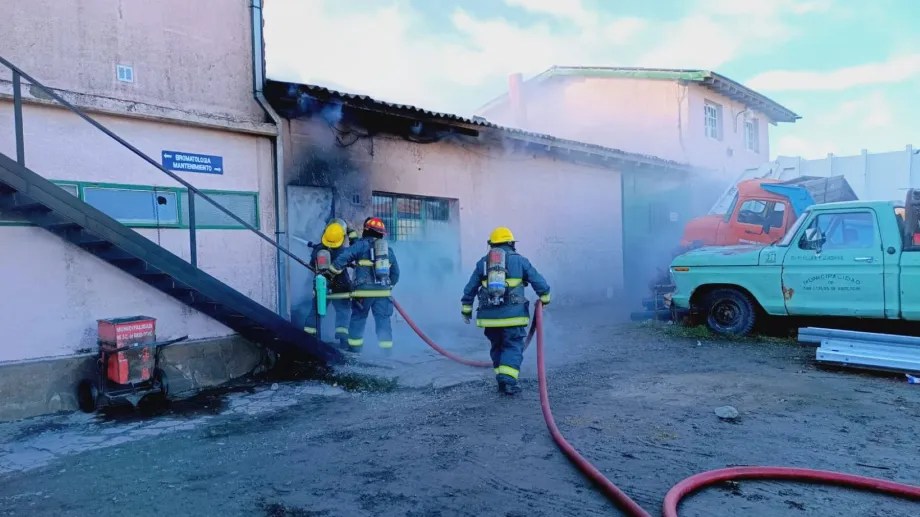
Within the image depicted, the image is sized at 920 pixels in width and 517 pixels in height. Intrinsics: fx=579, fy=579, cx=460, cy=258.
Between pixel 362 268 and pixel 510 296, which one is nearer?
pixel 510 296

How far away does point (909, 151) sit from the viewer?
1563cm

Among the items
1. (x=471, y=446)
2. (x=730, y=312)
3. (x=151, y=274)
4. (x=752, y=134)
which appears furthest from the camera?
(x=752, y=134)

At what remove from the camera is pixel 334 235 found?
25.2 feet

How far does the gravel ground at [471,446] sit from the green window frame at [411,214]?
3203 mm

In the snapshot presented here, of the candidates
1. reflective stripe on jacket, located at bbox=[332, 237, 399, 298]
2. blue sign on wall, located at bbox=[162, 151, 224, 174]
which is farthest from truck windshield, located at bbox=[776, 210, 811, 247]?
blue sign on wall, located at bbox=[162, 151, 224, 174]

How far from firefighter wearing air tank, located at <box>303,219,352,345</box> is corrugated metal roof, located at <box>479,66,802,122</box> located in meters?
13.8

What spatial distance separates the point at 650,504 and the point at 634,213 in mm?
12419

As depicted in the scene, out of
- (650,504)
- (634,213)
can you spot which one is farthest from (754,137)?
(650,504)

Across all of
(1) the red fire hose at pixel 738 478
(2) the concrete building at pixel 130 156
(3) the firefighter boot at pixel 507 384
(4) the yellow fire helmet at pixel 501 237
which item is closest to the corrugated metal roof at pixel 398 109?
(2) the concrete building at pixel 130 156

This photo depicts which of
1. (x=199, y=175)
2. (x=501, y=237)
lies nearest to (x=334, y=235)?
(x=199, y=175)

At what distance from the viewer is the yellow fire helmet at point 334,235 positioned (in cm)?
768

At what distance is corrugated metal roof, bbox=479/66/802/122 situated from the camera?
17.6 meters

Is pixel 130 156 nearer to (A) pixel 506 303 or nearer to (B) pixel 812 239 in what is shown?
(A) pixel 506 303

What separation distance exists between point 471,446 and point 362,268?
356 cm
